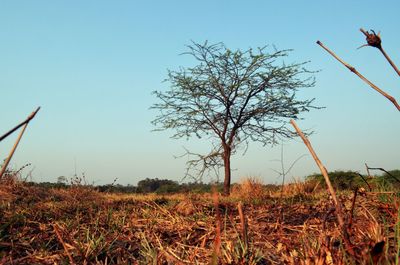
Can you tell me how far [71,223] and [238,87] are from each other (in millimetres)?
12160

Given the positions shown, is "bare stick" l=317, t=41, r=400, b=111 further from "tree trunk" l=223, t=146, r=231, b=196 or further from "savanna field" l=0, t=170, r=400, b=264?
"tree trunk" l=223, t=146, r=231, b=196

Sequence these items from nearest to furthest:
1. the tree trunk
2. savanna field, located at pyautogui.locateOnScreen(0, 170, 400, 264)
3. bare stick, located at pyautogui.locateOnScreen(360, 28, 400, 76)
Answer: bare stick, located at pyautogui.locateOnScreen(360, 28, 400, 76) → savanna field, located at pyautogui.locateOnScreen(0, 170, 400, 264) → the tree trunk

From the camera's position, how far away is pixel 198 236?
371 centimetres

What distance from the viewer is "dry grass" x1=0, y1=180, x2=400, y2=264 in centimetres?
244

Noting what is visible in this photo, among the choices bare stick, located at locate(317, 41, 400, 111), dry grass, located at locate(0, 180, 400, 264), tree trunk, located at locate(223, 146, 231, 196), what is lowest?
dry grass, located at locate(0, 180, 400, 264)

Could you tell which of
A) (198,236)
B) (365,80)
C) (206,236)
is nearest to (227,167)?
(198,236)

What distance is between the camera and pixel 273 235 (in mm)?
3547

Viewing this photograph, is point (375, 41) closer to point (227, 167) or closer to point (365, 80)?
point (365, 80)

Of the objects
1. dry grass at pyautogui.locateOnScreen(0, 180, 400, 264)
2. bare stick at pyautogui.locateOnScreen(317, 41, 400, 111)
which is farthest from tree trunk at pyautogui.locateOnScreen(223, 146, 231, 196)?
bare stick at pyautogui.locateOnScreen(317, 41, 400, 111)

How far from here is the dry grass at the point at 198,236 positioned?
2439 millimetres

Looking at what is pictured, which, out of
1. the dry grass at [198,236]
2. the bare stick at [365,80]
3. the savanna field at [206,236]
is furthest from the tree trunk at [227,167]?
the bare stick at [365,80]

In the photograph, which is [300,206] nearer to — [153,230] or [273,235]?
[273,235]

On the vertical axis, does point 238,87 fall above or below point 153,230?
above

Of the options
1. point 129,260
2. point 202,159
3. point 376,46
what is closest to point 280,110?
point 202,159
